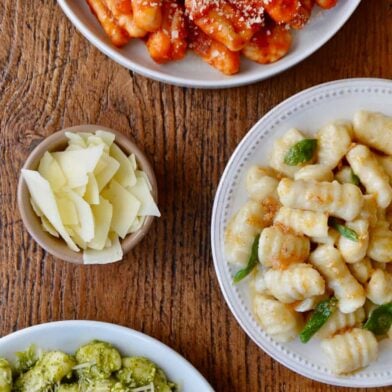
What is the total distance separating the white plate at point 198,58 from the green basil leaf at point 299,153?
0.17 metres

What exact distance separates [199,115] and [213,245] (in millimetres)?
318

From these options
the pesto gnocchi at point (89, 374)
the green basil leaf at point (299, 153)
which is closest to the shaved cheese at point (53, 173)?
the pesto gnocchi at point (89, 374)

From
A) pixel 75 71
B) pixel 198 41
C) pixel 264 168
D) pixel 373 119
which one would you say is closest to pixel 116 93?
pixel 75 71

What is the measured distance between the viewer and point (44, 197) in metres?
1.63

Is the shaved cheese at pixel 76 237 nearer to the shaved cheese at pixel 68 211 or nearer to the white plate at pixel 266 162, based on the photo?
the shaved cheese at pixel 68 211

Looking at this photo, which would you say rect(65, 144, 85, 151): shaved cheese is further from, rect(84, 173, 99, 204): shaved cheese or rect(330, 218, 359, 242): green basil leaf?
rect(330, 218, 359, 242): green basil leaf

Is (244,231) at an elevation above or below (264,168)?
below

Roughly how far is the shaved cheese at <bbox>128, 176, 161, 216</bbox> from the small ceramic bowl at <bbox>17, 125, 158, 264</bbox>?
0.01m

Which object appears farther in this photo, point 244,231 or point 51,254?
point 51,254

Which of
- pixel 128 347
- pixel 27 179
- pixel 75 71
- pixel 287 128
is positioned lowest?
pixel 128 347

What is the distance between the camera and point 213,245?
1.71m

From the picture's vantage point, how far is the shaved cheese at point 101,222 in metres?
1.65

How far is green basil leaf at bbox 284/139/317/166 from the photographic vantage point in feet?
5.30

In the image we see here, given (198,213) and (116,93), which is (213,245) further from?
(116,93)
